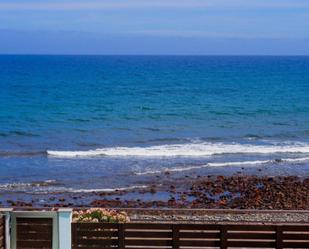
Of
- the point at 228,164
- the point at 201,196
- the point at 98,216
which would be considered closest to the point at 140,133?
the point at 228,164

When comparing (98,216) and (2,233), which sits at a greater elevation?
(2,233)

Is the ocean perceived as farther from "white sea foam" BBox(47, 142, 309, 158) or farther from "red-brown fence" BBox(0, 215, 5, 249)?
"red-brown fence" BBox(0, 215, 5, 249)

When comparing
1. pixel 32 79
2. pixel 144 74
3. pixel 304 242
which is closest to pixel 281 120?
pixel 304 242

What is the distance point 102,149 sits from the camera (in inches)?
1654

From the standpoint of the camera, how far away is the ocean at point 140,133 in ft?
110

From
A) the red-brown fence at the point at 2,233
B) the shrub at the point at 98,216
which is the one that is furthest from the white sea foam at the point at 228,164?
the red-brown fence at the point at 2,233

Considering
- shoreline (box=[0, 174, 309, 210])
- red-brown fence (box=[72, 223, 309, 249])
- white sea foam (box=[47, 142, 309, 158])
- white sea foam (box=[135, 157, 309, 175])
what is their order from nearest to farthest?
red-brown fence (box=[72, 223, 309, 249]) → shoreline (box=[0, 174, 309, 210]) → white sea foam (box=[135, 157, 309, 175]) → white sea foam (box=[47, 142, 309, 158])

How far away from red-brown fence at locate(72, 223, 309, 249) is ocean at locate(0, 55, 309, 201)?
17688mm

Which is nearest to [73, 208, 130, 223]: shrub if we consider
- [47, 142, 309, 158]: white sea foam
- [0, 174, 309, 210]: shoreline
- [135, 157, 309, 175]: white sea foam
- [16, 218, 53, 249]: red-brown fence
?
[16, 218, 53, 249]: red-brown fence

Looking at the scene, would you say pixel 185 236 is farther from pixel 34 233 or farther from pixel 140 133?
pixel 140 133

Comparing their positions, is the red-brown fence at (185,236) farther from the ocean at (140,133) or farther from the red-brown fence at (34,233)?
Answer: the ocean at (140,133)

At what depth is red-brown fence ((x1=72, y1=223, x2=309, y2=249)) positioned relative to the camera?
10359mm

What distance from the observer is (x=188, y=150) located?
41375 millimetres

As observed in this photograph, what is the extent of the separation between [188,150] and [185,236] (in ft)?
102
